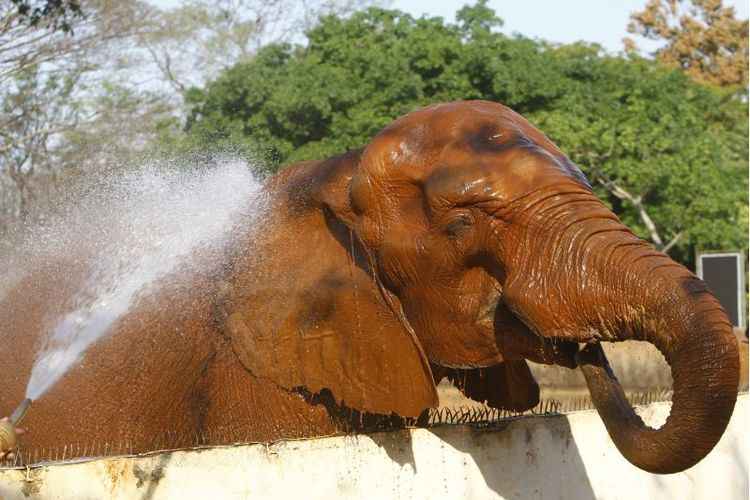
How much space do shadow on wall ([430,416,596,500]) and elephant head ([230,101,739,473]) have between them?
0.28m

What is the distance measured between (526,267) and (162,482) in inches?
58.6

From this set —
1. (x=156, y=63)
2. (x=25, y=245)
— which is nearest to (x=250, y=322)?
(x=25, y=245)

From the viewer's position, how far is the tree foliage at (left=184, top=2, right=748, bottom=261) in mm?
22250

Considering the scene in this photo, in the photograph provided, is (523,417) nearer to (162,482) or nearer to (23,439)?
(162,482)

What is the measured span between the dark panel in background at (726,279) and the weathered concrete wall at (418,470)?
6.89 metres

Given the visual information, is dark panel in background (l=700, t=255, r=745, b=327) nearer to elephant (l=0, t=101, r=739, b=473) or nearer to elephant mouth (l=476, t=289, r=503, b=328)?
elephant (l=0, t=101, r=739, b=473)

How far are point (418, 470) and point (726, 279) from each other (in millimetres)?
9434

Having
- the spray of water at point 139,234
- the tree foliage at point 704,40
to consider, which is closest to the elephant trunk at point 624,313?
the spray of water at point 139,234

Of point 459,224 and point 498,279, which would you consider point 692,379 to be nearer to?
point 498,279

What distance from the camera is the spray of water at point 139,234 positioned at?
222 inches

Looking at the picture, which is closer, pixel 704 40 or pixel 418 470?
pixel 418 470

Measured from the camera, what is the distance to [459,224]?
443 cm

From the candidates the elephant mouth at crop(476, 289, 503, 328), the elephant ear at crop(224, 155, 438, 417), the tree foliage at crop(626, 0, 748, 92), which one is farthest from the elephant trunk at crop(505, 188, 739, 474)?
the tree foliage at crop(626, 0, 748, 92)

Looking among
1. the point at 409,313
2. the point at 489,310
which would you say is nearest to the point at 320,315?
the point at 409,313
